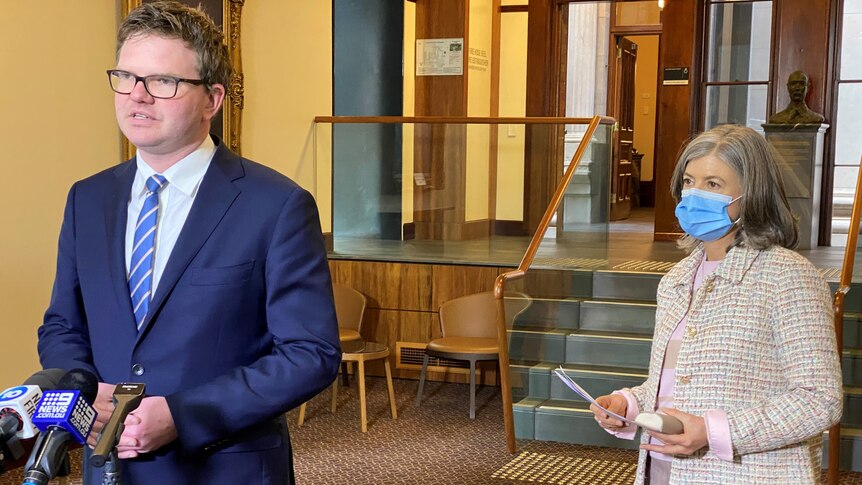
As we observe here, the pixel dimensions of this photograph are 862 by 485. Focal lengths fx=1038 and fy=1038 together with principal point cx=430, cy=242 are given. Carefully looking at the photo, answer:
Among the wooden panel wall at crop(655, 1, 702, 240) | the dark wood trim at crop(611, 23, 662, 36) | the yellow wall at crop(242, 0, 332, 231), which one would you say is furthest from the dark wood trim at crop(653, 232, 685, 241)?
the dark wood trim at crop(611, 23, 662, 36)

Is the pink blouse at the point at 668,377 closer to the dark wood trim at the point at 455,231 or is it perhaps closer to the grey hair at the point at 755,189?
the grey hair at the point at 755,189

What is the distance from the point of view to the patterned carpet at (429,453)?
5348 millimetres

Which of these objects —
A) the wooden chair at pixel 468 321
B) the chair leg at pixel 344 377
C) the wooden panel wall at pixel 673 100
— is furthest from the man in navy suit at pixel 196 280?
the wooden panel wall at pixel 673 100

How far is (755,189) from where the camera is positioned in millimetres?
2201

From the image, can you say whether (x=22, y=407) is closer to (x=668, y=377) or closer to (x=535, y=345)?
(x=668, y=377)

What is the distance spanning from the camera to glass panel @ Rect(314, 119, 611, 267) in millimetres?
8078

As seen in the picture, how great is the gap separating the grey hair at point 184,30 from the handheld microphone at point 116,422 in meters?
0.65

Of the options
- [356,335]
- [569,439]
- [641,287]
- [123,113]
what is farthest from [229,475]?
[641,287]

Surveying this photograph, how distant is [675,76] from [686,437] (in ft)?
28.6

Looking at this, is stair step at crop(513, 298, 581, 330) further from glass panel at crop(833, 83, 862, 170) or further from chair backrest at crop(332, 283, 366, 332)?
glass panel at crop(833, 83, 862, 170)

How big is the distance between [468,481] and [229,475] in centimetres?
359

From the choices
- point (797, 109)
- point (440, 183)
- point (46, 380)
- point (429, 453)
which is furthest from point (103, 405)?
point (797, 109)

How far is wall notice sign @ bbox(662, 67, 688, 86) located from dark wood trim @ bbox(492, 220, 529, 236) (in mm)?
3048

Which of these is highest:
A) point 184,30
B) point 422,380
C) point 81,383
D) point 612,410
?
point 184,30
